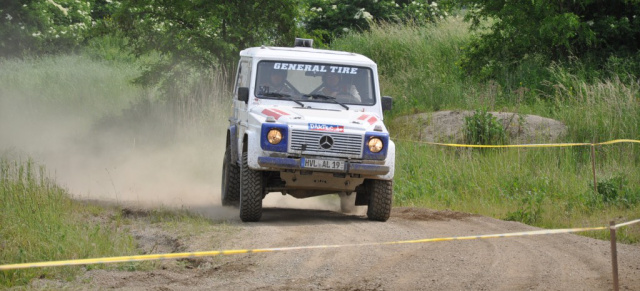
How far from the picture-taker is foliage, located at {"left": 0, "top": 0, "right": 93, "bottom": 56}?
3303 cm

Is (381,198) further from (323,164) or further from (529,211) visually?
(529,211)

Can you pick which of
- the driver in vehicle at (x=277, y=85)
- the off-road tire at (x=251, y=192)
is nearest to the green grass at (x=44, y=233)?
the off-road tire at (x=251, y=192)

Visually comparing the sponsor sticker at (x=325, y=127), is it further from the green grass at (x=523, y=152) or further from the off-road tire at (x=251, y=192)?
the green grass at (x=523, y=152)

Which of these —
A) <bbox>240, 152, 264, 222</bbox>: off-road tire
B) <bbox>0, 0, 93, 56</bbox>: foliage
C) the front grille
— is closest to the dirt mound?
the front grille

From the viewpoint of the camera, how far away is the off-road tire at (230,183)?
12.4 metres

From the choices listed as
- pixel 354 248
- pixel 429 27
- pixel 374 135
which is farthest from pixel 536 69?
pixel 354 248

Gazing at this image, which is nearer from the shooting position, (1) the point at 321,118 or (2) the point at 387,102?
(1) the point at 321,118

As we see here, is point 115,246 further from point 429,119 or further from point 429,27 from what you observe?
point 429,27

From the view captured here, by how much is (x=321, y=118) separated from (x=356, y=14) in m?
19.6

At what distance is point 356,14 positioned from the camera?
29688 mm

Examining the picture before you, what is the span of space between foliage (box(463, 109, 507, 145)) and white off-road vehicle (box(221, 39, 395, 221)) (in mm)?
5006

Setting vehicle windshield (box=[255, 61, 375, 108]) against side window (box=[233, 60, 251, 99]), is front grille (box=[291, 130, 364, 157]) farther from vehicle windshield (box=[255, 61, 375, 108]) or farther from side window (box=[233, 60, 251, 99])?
side window (box=[233, 60, 251, 99])

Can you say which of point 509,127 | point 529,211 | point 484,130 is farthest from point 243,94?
point 509,127

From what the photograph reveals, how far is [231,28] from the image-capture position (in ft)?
69.8
